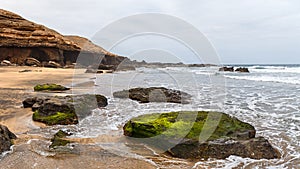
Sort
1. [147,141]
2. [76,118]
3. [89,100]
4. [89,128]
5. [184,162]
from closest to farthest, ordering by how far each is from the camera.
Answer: [184,162], [147,141], [89,128], [76,118], [89,100]

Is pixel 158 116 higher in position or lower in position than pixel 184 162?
higher

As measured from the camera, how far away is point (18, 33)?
29094mm

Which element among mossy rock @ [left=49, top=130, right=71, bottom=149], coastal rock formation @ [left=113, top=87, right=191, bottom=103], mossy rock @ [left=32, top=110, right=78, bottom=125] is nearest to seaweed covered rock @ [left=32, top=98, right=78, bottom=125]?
mossy rock @ [left=32, top=110, right=78, bottom=125]

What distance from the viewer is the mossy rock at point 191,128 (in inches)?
181

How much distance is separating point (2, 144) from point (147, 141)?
2.38 m

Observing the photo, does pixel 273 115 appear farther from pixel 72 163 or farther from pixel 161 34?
pixel 72 163

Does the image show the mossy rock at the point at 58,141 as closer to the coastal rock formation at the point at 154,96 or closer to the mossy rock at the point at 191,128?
the mossy rock at the point at 191,128

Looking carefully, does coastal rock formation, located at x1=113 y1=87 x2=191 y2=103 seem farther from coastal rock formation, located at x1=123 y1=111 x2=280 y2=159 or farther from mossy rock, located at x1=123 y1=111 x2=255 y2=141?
mossy rock, located at x1=123 y1=111 x2=255 y2=141

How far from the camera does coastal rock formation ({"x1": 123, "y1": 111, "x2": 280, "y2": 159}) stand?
4117 mm

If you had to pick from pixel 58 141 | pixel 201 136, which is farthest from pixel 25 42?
pixel 201 136

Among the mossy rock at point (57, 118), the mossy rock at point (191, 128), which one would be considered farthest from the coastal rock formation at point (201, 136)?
the mossy rock at point (57, 118)

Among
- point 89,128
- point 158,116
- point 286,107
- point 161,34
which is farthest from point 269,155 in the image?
point 286,107

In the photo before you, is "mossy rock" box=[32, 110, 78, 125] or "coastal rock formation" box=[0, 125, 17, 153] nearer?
"coastal rock formation" box=[0, 125, 17, 153]

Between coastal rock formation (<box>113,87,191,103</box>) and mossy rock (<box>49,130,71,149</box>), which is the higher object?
coastal rock formation (<box>113,87,191,103</box>)
